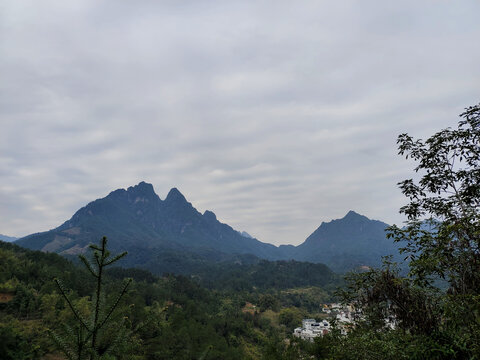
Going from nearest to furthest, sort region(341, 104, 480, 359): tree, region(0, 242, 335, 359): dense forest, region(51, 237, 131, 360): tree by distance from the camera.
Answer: region(51, 237, 131, 360): tree
region(341, 104, 480, 359): tree
region(0, 242, 335, 359): dense forest

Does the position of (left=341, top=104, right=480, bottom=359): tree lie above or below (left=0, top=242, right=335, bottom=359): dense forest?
above

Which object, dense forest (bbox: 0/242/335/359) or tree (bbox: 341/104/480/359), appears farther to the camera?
dense forest (bbox: 0/242/335/359)

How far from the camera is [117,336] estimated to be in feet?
10.2

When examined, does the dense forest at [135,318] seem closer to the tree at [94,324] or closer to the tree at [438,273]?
the tree at [94,324]

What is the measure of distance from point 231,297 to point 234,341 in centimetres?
5384

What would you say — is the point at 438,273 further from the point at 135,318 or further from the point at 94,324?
the point at 135,318

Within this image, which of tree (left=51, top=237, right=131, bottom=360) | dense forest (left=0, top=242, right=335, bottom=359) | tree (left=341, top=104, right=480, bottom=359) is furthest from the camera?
dense forest (left=0, top=242, right=335, bottom=359)

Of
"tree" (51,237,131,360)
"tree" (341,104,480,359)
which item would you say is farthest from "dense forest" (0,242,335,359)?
"tree" (341,104,480,359)

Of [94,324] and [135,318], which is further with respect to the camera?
[135,318]

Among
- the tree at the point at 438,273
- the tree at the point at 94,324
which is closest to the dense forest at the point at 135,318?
the tree at the point at 94,324

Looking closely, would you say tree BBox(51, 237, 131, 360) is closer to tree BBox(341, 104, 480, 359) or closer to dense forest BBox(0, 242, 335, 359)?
dense forest BBox(0, 242, 335, 359)

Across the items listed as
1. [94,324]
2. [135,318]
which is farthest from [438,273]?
[135,318]

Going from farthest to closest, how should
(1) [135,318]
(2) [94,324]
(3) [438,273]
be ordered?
(1) [135,318] → (3) [438,273] → (2) [94,324]

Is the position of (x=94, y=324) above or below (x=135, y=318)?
above
